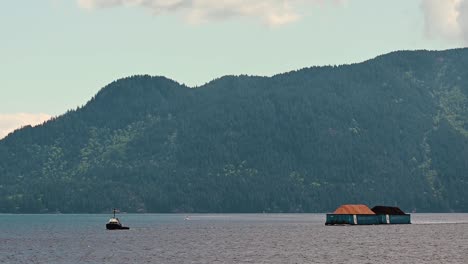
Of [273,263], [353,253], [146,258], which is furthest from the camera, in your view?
[353,253]

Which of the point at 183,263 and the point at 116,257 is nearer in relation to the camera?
the point at 183,263

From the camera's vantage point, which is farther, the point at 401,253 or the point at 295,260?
the point at 401,253

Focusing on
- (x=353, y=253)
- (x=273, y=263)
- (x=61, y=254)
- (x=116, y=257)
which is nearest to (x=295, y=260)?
(x=273, y=263)

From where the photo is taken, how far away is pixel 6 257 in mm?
186375

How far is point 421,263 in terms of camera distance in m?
168

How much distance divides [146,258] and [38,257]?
23.9 m

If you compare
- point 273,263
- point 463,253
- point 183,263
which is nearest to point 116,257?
point 183,263

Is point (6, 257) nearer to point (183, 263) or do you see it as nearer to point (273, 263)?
point (183, 263)

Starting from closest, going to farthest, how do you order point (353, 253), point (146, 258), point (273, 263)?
point (273, 263)
point (146, 258)
point (353, 253)

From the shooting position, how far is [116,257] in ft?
600

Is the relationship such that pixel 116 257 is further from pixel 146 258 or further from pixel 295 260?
pixel 295 260

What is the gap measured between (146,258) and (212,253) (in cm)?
2073

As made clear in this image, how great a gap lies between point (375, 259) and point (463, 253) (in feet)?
95.6

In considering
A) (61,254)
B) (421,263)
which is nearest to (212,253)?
(61,254)
